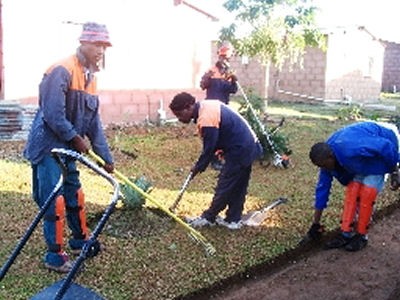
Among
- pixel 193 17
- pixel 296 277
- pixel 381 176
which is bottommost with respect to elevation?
pixel 296 277

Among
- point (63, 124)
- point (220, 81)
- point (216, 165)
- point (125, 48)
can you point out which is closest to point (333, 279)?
point (63, 124)

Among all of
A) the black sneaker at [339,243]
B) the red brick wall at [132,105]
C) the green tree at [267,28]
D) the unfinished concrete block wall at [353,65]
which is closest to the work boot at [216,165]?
the black sneaker at [339,243]

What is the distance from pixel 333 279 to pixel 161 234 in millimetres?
1701

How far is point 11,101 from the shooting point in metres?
10.1

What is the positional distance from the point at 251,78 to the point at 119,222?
71.4 ft

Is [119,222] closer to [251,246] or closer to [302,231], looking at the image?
[251,246]

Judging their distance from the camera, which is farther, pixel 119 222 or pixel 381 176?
pixel 119 222

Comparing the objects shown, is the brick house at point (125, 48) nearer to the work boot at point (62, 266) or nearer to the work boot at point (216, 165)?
the work boot at point (216, 165)

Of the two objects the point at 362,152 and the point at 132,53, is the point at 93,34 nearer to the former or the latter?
the point at 362,152

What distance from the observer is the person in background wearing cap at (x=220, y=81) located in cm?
833

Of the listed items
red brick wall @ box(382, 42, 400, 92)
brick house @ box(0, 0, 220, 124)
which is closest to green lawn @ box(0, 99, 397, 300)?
brick house @ box(0, 0, 220, 124)

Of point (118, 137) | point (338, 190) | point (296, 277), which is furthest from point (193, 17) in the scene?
point (296, 277)

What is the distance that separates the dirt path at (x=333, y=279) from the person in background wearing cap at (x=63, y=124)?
1341mm

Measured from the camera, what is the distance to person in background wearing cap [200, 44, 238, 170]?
833cm
